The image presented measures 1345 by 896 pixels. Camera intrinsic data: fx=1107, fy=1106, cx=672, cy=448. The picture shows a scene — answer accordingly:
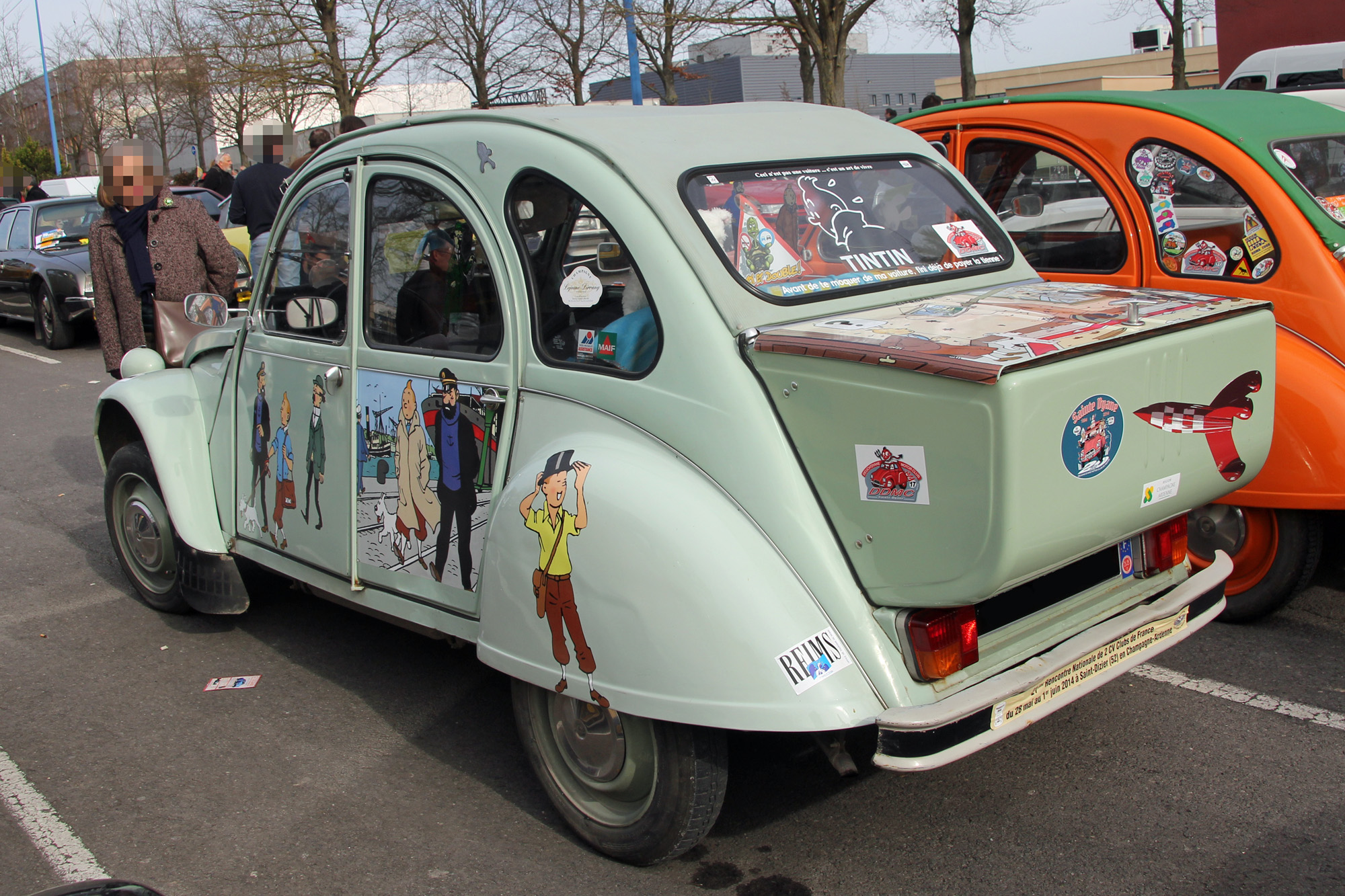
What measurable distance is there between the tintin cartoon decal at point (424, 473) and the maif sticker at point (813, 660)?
1089 millimetres

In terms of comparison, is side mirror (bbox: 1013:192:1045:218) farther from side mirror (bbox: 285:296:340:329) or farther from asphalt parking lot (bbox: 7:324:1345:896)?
side mirror (bbox: 285:296:340:329)

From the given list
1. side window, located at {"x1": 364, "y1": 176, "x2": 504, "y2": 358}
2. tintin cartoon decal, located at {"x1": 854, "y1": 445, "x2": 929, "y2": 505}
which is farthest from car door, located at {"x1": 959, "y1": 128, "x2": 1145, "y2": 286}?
side window, located at {"x1": 364, "y1": 176, "x2": 504, "y2": 358}

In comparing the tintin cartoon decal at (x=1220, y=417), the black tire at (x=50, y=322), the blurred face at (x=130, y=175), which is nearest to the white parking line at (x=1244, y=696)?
the tintin cartoon decal at (x=1220, y=417)

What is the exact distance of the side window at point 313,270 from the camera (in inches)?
151

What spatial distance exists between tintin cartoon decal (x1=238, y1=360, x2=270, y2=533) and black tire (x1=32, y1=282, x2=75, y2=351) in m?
10.4

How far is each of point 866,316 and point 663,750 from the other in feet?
4.09

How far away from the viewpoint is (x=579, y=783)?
3.14 meters

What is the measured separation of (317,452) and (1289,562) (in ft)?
12.1

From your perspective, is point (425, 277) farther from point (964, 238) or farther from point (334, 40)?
point (334, 40)

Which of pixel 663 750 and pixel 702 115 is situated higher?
pixel 702 115

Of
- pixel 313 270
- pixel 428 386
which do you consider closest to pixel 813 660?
pixel 428 386

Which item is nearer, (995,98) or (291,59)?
(995,98)

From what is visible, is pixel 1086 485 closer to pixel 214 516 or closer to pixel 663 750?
pixel 663 750

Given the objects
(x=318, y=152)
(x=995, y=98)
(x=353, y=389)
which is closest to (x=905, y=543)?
(x=353, y=389)
